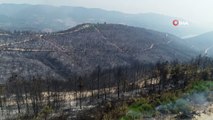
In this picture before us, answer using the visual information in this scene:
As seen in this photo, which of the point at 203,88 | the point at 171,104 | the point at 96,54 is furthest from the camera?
the point at 96,54

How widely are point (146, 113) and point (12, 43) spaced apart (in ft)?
485

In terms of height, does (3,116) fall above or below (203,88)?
below

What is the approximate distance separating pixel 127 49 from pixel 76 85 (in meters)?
80.9

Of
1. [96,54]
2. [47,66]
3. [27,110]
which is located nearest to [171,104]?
[27,110]

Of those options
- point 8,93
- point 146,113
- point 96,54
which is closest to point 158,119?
point 146,113

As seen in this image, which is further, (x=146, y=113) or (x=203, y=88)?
(x=203, y=88)

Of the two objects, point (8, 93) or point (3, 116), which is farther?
point (8, 93)

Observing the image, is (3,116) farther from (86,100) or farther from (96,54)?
(96,54)

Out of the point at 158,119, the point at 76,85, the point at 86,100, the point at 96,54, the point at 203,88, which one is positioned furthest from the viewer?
the point at 96,54

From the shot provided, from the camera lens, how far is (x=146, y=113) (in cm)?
3612

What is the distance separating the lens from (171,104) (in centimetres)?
3747

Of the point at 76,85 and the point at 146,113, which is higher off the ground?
the point at 146,113

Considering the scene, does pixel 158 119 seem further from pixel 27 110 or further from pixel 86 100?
pixel 86 100

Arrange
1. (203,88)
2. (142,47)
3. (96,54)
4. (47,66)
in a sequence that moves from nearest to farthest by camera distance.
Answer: (203,88)
(47,66)
(96,54)
(142,47)
